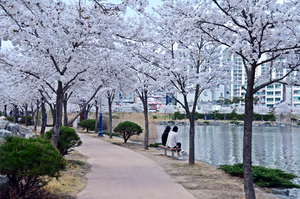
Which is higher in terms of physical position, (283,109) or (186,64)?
(186,64)

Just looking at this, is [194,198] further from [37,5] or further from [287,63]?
[37,5]

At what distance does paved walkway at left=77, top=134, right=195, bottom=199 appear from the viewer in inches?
241

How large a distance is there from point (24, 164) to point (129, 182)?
3.30 m

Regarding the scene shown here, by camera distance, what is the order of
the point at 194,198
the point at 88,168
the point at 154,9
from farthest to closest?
the point at 154,9
the point at 88,168
the point at 194,198

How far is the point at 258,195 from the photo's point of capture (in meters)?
6.77

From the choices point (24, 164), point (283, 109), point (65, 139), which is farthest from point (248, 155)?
point (283, 109)

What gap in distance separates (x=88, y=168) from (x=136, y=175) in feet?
6.36

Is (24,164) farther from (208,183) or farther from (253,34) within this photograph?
(208,183)

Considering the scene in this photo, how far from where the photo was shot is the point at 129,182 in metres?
7.26

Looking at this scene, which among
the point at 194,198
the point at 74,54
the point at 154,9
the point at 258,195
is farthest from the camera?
the point at 154,9

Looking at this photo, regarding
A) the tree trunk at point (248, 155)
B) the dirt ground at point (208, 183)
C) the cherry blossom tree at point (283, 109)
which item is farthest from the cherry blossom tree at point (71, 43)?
the cherry blossom tree at point (283, 109)

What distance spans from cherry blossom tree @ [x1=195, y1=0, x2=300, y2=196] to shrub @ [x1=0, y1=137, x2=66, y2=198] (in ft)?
12.4

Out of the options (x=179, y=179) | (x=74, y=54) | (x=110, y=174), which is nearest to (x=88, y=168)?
(x=110, y=174)

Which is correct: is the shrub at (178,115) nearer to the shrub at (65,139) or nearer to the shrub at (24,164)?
the shrub at (65,139)
